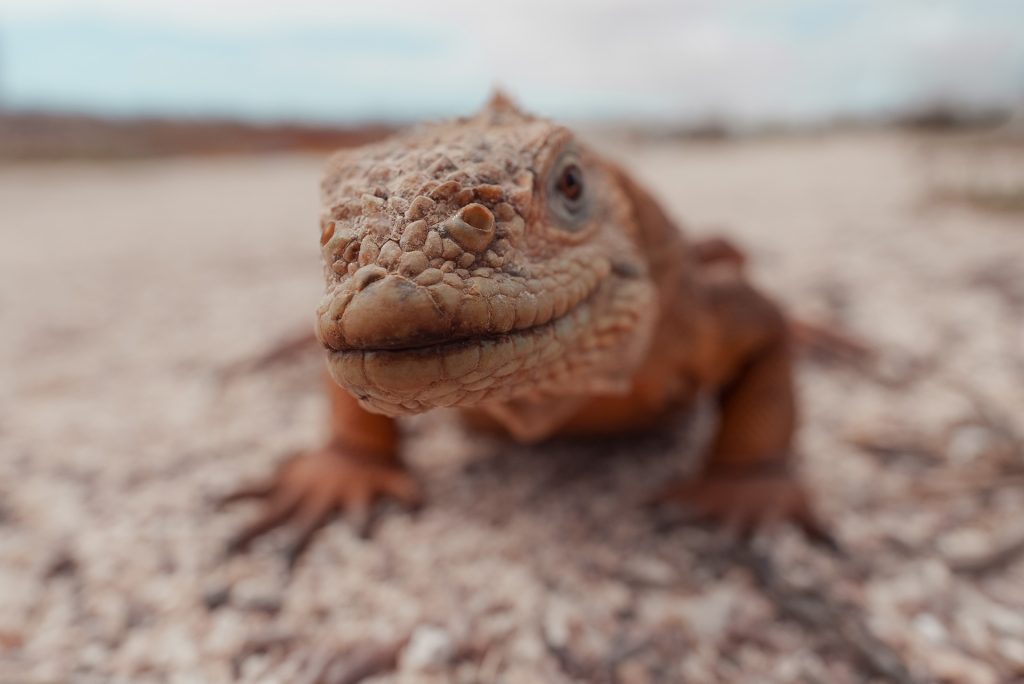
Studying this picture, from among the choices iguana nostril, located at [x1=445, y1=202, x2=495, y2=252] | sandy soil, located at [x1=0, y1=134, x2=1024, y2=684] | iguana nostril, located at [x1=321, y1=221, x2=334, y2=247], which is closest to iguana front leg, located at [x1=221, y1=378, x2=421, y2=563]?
sandy soil, located at [x1=0, y1=134, x2=1024, y2=684]

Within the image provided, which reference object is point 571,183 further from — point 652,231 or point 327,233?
point 327,233

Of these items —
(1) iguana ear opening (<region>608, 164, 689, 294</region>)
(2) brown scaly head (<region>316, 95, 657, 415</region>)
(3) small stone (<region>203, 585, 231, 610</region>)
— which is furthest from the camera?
(1) iguana ear opening (<region>608, 164, 689, 294</region>)

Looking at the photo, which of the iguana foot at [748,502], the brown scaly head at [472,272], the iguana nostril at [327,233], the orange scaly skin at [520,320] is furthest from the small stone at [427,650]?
the iguana nostril at [327,233]

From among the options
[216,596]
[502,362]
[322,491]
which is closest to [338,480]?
[322,491]

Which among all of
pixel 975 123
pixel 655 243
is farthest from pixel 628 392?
pixel 975 123

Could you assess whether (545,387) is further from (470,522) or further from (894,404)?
(894,404)

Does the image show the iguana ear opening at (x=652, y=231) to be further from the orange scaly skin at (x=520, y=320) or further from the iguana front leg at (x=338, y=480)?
the iguana front leg at (x=338, y=480)

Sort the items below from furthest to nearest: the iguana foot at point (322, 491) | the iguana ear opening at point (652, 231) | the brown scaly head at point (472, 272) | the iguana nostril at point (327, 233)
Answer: the iguana foot at point (322, 491)
the iguana ear opening at point (652, 231)
the iguana nostril at point (327, 233)
the brown scaly head at point (472, 272)

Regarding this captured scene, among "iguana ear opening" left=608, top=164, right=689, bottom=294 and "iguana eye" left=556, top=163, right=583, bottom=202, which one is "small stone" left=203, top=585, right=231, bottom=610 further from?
"iguana ear opening" left=608, top=164, right=689, bottom=294

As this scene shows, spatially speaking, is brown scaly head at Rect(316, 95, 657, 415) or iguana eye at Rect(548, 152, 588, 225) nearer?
brown scaly head at Rect(316, 95, 657, 415)
